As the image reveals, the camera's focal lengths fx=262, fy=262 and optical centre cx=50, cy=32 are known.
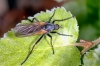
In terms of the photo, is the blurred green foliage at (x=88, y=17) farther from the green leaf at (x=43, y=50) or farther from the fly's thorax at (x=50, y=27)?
the green leaf at (x=43, y=50)

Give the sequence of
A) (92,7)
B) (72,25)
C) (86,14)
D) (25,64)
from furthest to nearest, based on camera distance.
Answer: (86,14), (92,7), (72,25), (25,64)

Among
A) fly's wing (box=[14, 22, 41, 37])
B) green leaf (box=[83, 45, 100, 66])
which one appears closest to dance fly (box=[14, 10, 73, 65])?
fly's wing (box=[14, 22, 41, 37])

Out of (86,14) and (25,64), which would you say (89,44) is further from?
(86,14)

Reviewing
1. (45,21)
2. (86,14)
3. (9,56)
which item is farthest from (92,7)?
(9,56)

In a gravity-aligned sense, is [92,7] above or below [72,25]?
above

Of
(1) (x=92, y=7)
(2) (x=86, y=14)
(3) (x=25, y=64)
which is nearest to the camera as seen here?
(3) (x=25, y=64)
